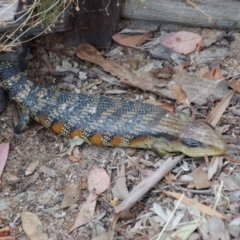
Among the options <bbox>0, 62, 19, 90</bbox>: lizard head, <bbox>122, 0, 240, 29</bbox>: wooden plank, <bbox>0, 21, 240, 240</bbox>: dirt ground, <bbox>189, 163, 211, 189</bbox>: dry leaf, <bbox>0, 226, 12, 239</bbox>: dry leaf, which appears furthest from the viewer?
<bbox>122, 0, 240, 29</bbox>: wooden plank

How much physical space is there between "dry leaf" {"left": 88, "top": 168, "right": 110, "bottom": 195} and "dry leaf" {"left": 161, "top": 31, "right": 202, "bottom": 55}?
62.1 inches

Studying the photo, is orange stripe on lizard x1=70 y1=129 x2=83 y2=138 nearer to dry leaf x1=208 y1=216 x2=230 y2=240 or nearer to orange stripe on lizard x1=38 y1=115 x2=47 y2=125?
orange stripe on lizard x1=38 y1=115 x2=47 y2=125

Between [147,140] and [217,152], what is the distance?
2.17ft

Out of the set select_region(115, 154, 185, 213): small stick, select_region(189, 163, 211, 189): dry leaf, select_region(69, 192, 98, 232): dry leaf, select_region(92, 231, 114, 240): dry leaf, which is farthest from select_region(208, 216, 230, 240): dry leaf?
select_region(69, 192, 98, 232): dry leaf

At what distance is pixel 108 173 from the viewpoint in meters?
4.43

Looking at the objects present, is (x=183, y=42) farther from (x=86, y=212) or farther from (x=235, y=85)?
(x=86, y=212)

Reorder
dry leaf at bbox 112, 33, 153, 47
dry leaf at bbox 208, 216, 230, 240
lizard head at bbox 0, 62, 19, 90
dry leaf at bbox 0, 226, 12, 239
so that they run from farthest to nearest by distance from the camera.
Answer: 1. dry leaf at bbox 112, 33, 153, 47
2. lizard head at bbox 0, 62, 19, 90
3. dry leaf at bbox 0, 226, 12, 239
4. dry leaf at bbox 208, 216, 230, 240

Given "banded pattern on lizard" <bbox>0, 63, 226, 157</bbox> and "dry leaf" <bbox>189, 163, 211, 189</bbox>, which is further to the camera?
"banded pattern on lizard" <bbox>0, 63, 226, 157</bbox>

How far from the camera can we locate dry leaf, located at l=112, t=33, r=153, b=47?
17.8ft

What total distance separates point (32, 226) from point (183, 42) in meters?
2.39

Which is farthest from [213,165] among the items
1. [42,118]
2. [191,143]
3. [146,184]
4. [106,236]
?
[42,118]

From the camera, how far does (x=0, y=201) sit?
4.41m

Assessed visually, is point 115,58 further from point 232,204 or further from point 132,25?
point 232,204

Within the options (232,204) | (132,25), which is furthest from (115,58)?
(232,204)
